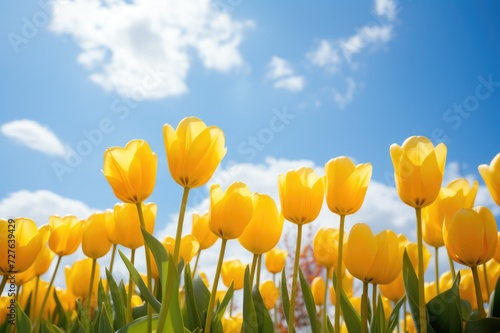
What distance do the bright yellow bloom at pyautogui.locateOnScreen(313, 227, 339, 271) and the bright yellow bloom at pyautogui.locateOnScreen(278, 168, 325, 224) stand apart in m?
0.56

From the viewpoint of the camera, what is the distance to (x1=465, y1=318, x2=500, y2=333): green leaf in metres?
1.79

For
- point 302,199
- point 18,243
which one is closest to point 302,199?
point 302,199

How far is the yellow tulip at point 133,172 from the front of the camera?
6.40ft

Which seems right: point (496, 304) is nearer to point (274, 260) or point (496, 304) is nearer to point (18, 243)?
point (274, 260)

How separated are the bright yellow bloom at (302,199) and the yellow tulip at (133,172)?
57 cm

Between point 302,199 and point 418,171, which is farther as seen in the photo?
point 302,199

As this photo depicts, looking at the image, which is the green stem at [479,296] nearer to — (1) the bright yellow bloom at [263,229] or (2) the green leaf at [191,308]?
(1) the bright yellow bloom at [263,229]

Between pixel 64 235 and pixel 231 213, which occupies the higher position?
pixel 64 235

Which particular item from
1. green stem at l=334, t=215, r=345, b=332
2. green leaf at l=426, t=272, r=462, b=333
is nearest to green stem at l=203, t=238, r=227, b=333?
green stem at l=334, t=215, r=345, b=332

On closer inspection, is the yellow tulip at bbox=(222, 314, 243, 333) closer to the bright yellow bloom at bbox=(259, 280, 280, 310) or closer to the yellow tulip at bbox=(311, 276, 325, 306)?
the bright yellow bloom at bbox=(259, 280, 280, 310)

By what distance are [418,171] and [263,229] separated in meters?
0.73

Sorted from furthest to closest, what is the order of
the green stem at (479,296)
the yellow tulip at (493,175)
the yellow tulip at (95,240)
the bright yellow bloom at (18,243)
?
1. the yellow tulip at (95,240)
2. the bright yellow bloom at (18,243)
3. the yellow tulip at (493,175)
4. the green stem at (479,296)

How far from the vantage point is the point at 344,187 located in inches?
79.9

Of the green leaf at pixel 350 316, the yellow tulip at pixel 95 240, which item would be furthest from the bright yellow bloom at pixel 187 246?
the green leaf at pixel 350 316
